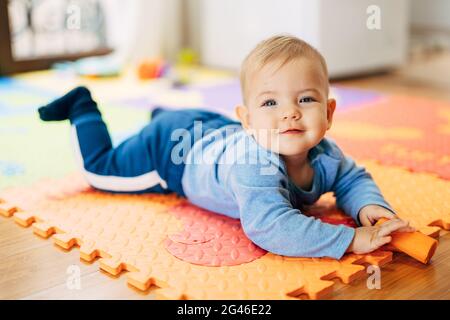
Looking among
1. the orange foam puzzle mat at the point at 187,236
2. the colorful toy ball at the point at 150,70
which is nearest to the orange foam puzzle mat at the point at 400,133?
the orange foam puzzle mat at the point at 187,236

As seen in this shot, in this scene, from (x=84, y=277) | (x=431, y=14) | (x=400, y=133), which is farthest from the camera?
(x=431, y=14)

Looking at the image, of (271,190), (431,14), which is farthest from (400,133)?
(431,14)

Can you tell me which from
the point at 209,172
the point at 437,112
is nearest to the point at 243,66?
the point at 209,172

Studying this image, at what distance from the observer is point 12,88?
209 cm

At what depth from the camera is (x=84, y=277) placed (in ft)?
2.61

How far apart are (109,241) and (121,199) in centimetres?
20

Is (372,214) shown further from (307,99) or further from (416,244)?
(307,99)

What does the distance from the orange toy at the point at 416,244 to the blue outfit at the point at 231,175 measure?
7 centimetres

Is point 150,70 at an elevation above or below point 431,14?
below

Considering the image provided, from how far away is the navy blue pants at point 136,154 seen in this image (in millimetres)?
1074

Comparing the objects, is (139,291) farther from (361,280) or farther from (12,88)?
(12,88)

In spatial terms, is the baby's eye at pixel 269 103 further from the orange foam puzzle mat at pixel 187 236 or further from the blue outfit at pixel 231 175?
the orange foam puzzle mat at pixel 187 236

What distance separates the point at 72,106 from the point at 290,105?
47 cm

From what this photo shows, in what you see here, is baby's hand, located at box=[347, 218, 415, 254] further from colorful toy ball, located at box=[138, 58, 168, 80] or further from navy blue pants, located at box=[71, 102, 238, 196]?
colorful toy ball, located at box=[138, 58, 168, 80]
